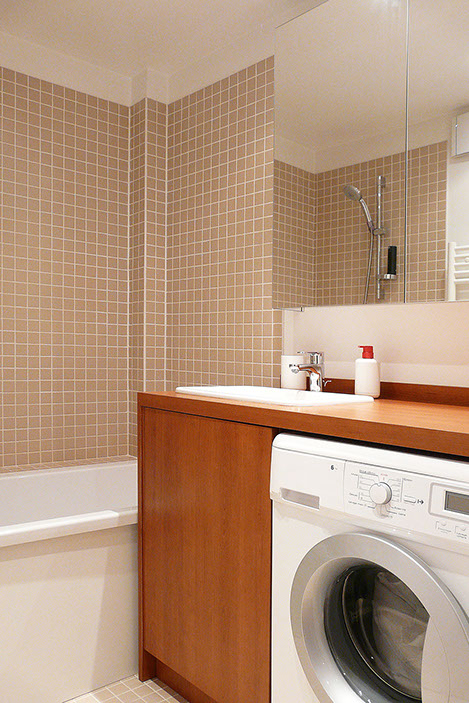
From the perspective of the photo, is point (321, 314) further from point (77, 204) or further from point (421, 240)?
point (77, 204)

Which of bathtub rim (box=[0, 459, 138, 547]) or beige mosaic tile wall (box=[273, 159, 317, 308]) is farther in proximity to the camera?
beige mosaic tile wall (box=[273, 159, 317, 308])

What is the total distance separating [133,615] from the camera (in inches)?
79.3

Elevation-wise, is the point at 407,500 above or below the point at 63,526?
above

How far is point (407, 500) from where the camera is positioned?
1139mm

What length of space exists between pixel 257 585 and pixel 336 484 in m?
0.41

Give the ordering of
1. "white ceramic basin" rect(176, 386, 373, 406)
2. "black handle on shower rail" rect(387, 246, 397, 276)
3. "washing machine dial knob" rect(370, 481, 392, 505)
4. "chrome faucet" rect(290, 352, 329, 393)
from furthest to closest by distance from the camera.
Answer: "chrome faucet" rect(290, 352, 329, 393)
"black handle on shower rail" rect(387, 246, 397, 276)
"white ceramic basin" rect(176, 386, 373, 406)
"washing machine dial knob" rect(370, 481, 392, 505)

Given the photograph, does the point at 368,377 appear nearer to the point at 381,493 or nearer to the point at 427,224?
the point at 427,224

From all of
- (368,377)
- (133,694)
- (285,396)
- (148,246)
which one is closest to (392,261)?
(368,377)

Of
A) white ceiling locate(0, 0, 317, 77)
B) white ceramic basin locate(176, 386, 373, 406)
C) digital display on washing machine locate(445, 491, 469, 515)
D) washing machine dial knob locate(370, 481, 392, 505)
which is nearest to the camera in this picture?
digital display on washing machine locate(445, 491, 469, 515)

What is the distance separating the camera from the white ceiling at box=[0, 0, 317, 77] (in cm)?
232

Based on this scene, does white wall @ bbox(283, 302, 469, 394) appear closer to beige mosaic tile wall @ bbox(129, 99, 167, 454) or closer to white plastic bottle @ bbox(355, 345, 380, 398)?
white plastic bottle @ bbox(355, 345, 380, 398)

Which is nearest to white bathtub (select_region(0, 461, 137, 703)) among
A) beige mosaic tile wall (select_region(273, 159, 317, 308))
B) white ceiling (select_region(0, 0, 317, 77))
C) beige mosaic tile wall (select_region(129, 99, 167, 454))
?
beige mosaic tile wall (select_region(273, 159, 317, 308))

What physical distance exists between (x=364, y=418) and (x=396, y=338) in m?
0.71

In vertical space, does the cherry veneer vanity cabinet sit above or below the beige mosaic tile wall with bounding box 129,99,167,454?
below
